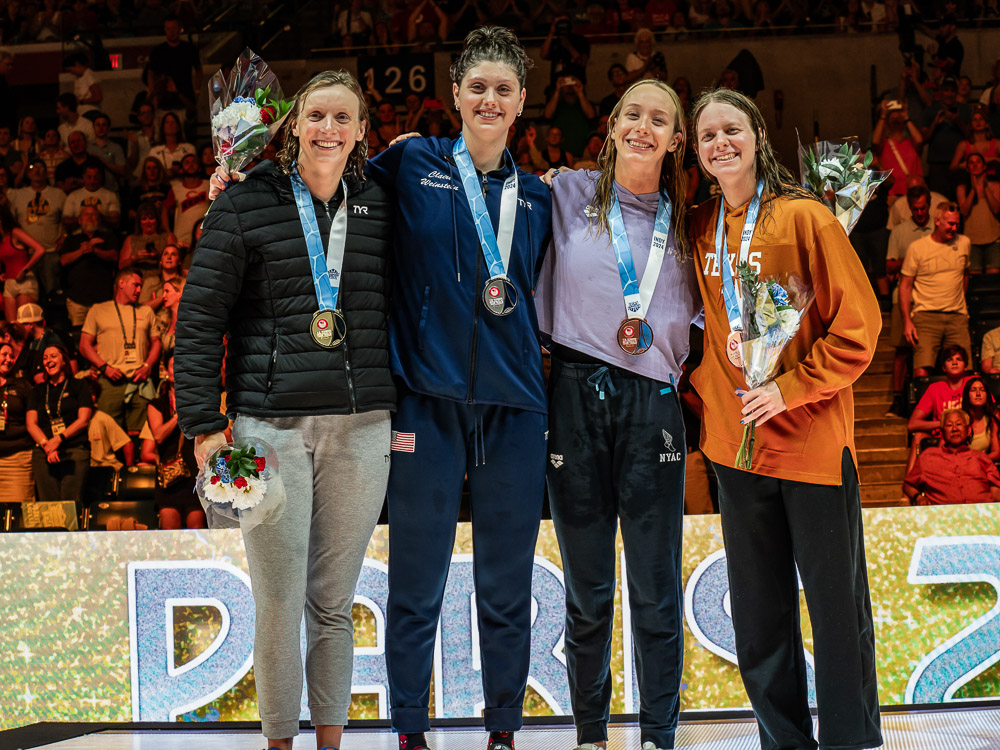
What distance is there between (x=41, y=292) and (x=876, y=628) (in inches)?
282

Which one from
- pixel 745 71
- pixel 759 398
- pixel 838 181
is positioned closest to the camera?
pixel 759 398

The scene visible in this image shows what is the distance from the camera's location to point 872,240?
810cm

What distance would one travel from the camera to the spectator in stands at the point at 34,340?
7102 mm

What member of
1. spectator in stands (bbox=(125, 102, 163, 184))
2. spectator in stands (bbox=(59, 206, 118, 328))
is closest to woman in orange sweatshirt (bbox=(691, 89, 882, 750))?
spectator in stands (bbox=(59, 206, 118, 328))

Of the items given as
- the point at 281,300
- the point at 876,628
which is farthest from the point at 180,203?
the point at 876,628

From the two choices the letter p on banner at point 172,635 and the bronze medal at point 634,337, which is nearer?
the bronze medal at point 634,337

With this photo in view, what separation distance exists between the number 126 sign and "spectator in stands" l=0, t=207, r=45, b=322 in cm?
383

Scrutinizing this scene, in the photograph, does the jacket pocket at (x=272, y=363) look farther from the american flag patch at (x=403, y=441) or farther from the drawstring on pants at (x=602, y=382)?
the drawstring on pants at (x=602, y=382)

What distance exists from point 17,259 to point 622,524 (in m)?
7.21

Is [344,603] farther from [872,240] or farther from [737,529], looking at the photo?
[872,240]

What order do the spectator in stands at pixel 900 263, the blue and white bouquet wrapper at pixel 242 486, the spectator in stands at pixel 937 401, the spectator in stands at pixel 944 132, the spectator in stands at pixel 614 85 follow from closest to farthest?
1. the blue and white bouquet wrapper at pixel 242 486
2. the spectator in stands at pixel 937 401
3. the spectator in stands at pixel 900 263
4. the spectator in stands at pixel 944 132
5. the spectator in stands at pixel 614 85

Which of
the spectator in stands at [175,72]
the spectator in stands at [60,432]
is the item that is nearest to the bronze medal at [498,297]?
the spectator in stands at [60,432]

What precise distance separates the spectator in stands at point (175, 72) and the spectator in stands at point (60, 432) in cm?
434

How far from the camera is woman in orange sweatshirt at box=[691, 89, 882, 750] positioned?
2721 millimetres
